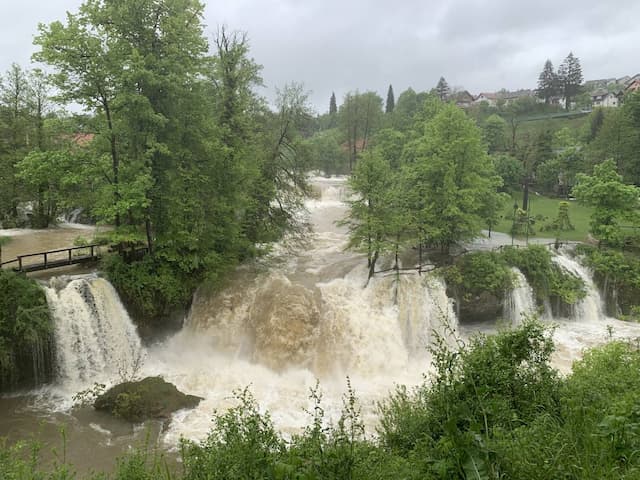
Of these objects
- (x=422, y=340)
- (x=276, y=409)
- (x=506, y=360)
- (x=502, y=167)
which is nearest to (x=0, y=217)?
(x=276, y=409)

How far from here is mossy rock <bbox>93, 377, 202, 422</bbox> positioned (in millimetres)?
12602

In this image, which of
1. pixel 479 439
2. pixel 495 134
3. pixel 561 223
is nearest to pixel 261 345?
pixel 479 439

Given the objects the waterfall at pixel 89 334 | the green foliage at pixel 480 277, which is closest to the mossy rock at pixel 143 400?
the waterfall at pixel 89 334

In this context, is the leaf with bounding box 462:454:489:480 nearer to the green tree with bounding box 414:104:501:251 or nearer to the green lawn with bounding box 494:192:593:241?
the green tree with bounding box 414:104:501:251

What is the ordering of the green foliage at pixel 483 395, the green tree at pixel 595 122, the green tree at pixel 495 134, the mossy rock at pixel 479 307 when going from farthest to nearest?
the green tree at pixel 495 134 < the green tree at pixel 595 122 < the mossy rock at pixel 479 307 < the green foliage at pixel 483 395

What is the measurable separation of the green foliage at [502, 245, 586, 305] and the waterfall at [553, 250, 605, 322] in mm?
439

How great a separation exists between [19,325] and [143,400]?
178 inches

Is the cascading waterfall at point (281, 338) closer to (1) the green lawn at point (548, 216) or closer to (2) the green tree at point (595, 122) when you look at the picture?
(1) the green lawn at point (548, 216)

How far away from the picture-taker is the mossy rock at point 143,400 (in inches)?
496

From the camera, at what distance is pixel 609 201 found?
914 inches

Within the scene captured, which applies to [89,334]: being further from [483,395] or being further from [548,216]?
[548,216]

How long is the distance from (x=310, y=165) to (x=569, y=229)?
64.0 feet

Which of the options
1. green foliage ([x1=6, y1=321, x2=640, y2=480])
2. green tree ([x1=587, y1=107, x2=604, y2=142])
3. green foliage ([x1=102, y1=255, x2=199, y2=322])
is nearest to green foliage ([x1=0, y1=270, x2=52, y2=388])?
green foliage ([x1=102, y1=255, x2=199, y2=322])

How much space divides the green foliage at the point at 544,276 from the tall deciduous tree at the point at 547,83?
76216 mm
